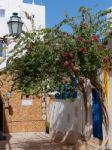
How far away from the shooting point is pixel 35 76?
11.6 meters

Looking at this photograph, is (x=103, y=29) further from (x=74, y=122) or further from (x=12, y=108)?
(x=12, y=108)

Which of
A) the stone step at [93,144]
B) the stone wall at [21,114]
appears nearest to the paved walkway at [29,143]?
the stone wall at [21,114]

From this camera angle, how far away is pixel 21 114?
887 inches

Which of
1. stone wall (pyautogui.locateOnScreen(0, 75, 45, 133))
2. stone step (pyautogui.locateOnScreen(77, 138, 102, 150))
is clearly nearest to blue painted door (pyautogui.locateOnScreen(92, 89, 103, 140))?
stone step (pyautogui.locateOnScreen(77, 138, 102, 150))

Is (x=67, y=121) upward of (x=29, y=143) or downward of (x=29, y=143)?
upward

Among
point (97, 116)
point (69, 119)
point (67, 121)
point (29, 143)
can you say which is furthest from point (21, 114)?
point (97, 116)

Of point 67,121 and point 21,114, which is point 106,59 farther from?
point 21,114

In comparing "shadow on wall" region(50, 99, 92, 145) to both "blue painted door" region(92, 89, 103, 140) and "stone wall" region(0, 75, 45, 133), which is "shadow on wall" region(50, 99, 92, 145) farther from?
"stone wall" region(0, 75, 45, 133)

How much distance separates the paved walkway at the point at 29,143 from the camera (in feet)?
53.2

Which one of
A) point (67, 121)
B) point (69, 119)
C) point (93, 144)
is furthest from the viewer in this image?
point (67, 121)

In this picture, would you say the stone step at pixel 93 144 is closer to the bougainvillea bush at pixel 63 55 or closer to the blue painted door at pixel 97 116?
the blue painted door at pixel 97 116

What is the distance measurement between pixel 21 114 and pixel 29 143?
499cm

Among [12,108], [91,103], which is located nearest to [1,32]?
[12,108]

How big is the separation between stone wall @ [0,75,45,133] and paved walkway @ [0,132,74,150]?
0.96 metres
